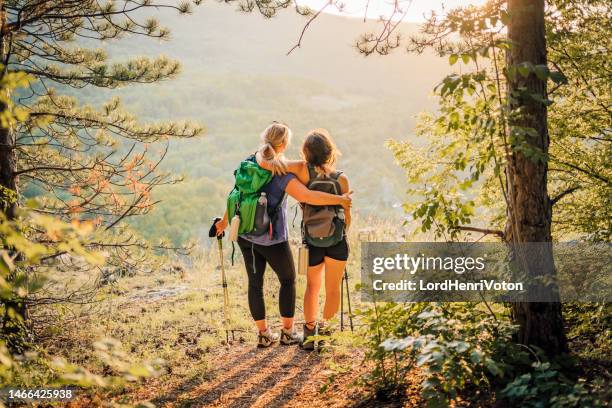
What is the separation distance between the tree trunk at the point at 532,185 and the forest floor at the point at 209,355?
891mm

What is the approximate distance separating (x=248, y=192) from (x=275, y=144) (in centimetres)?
48

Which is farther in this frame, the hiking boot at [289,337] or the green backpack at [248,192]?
the hiking boot at [289,337]

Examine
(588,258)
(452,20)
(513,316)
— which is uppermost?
(452,20)

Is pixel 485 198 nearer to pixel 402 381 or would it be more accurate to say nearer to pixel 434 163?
pixel 434 163

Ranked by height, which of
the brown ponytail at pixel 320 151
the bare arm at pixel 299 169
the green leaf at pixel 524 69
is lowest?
the bare arm at pixel 299 169

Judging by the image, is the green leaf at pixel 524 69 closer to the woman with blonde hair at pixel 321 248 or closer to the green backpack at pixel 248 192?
the woman with blonde hair at pixel 321 248

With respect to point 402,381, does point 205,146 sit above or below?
above

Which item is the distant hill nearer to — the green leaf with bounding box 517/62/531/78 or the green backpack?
the green backpack

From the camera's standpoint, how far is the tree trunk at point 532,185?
3.11 meters

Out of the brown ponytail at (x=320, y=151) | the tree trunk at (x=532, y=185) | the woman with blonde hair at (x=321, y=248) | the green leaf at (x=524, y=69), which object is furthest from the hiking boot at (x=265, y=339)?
the green leaf at (x=524, y=69)

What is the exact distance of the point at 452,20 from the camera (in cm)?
297

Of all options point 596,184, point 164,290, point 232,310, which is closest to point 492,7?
point 596,184

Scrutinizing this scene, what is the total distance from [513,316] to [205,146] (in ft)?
134

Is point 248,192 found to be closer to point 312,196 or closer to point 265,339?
point 312,196
